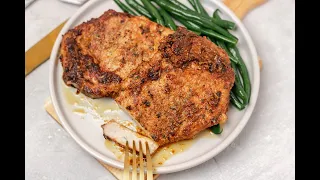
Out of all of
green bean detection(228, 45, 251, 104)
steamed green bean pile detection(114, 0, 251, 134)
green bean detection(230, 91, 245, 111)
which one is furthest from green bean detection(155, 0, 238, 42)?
green bean detection(230, 91, 245, 111)

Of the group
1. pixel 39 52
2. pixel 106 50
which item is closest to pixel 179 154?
pixel 106 50

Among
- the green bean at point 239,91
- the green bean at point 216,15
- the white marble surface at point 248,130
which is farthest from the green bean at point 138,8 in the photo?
the green bean at point 239,91

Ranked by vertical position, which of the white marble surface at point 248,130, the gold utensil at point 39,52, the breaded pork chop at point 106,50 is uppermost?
the breaded pork chop at point 106,50

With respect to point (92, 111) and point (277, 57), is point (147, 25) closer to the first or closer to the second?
point (92, 111)

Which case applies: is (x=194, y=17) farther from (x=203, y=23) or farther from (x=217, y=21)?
(x=217, y=21)

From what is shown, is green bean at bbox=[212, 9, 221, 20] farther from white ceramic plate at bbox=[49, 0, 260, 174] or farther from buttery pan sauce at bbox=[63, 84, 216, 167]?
buttery pan sauce at bbox=[63, 84, 216, 167]

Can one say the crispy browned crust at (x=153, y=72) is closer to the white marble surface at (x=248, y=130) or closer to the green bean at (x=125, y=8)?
the green bean at (x=125, y=8)
